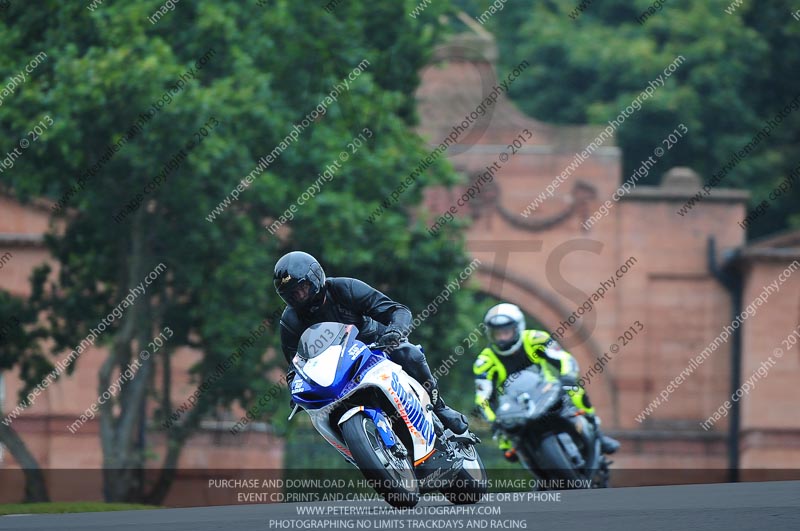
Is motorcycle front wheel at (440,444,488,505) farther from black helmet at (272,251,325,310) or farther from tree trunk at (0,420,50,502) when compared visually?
tree trunk at (0,420,50,502)

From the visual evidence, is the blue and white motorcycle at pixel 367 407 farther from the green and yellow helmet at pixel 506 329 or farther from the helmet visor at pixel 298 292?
the green and yellow helmet at pixel 506 329

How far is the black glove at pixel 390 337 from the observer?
10.9 metres

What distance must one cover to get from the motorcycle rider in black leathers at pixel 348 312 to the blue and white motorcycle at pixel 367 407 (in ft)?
0.57

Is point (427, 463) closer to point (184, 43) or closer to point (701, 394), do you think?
point (184, 43)

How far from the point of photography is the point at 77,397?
108 feet

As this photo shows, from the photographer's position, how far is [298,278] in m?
10.7

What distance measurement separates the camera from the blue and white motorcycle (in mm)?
10383

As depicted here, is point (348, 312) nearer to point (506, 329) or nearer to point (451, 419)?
point (451, 419)

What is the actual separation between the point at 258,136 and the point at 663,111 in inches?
714

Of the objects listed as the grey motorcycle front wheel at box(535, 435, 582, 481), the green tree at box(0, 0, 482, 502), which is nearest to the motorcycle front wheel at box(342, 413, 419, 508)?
the grey motorcycle front wheel at box(535, 435, 582, 481)

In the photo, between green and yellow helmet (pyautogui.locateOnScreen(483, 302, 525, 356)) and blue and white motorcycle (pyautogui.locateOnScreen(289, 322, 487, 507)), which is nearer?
blue and white motorcycle (pyautogui.locateOnScreen(289, 322, 487, 507))

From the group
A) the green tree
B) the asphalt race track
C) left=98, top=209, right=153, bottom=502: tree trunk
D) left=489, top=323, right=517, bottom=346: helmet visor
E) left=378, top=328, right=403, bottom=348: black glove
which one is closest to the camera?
the asphalt race track

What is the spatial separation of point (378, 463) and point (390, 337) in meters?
0.94

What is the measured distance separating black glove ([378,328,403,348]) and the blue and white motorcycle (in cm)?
8
